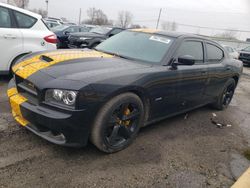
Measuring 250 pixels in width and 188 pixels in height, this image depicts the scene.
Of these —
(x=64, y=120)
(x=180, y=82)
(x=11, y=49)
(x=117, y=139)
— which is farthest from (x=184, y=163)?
(x=11, y=49)

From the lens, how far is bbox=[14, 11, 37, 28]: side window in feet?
18.2

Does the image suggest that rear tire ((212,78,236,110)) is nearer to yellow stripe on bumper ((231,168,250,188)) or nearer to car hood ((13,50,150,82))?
yellow stripe on bumper ((231,168,250,188))

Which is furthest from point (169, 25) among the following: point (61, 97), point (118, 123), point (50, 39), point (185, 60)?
point (61, 97)

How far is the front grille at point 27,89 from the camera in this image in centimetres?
297

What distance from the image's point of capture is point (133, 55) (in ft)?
13.0

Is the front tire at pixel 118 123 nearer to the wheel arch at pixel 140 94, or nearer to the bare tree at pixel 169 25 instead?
the wheel arch at pixel 140 94

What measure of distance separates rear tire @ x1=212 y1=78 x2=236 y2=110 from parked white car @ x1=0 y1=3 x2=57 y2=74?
409 cm

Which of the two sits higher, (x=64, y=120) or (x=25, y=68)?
(x=25, y=68)

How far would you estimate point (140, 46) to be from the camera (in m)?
4.10

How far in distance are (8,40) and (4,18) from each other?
470 millimetres

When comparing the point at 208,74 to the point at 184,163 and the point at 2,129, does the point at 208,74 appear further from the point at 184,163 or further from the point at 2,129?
the point at 2,129

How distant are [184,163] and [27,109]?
2.05 m

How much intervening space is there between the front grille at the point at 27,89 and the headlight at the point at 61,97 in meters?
0.20

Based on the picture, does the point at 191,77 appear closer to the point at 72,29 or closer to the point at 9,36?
the point at 9,36
